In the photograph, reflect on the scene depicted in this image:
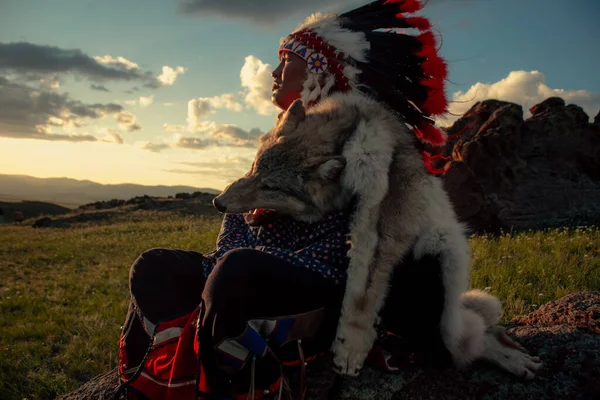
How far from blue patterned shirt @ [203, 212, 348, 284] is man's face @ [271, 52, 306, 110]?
3.25 feet

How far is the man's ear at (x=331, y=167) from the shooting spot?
7.64ft

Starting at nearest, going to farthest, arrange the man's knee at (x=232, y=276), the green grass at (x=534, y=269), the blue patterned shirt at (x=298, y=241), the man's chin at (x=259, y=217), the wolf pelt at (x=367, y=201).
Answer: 1. the man's knee at (x=232, y=276)
2. the wolf pelt at (x=367, y=201)
3. the blue patterned shirt at (x=298, y=241)
4. the man's chin at (x=259, y=217)
5. the green grass at (x=534, y=269)

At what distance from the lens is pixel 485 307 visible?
9.22 ft

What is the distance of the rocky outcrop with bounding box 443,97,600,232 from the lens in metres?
9.56

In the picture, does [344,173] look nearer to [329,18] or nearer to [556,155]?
[329,18]

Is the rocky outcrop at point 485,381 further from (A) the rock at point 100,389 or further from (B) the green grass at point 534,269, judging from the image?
(B) the green grass at point 534,269

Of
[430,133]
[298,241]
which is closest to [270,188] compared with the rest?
[298,241]

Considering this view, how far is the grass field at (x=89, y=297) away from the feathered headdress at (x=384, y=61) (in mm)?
2571

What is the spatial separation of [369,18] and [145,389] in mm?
2862

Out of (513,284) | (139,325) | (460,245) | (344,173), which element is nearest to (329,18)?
(344,173)

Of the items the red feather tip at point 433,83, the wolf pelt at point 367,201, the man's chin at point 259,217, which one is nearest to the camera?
the wolf pelt at point 367,201

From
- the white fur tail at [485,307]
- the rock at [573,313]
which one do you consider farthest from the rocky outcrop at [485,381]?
the white fur tail at [485,307]

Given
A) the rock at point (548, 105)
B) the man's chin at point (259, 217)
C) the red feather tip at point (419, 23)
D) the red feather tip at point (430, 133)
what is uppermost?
the rock at point (548, 105)

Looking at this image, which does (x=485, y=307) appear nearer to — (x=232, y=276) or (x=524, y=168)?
(x=232, y=276)
